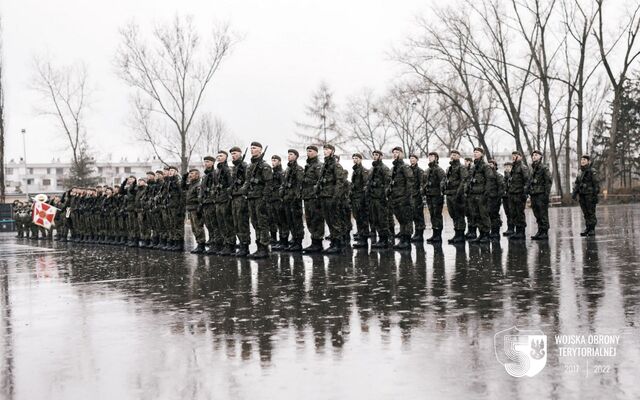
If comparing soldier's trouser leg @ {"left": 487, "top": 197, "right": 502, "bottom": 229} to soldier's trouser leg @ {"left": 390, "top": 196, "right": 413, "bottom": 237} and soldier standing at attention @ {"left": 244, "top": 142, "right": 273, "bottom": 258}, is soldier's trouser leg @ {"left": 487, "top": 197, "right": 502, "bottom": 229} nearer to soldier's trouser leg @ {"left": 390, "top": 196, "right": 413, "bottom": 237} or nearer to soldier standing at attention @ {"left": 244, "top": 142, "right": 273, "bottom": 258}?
soldier's trouser leg @ {"left": 390, "top": 196, "right": 413, "bottom": 237}

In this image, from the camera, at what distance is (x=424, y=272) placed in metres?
12.0

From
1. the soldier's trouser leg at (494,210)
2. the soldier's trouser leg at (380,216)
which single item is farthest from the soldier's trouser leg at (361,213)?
the soldier's trouser leg at (494,210)

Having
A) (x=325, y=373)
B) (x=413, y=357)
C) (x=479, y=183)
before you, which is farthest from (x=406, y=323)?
(x=479, y=183)

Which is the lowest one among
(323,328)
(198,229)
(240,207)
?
(323,328)

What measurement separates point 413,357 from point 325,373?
764mm

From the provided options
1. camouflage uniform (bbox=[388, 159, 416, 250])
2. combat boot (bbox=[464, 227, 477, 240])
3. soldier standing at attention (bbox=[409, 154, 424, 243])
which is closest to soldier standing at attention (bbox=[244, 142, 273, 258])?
camouflage uniform (bbox=[388, 159, 416, 250])

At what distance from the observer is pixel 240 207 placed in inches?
640

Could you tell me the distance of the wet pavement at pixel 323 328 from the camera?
5523 mm

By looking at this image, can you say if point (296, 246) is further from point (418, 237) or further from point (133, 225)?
point (133, 225)

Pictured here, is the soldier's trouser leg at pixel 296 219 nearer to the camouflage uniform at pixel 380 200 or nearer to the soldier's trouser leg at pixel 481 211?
the camouflage uniform at pixel 380 200

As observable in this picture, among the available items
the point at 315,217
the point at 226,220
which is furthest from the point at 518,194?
the point at 226,220

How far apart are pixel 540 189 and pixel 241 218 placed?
6.66 meters

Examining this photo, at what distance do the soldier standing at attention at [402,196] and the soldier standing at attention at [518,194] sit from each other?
270 cm

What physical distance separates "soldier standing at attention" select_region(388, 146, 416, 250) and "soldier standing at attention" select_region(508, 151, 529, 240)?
8.84 feet
